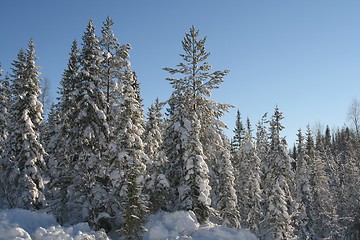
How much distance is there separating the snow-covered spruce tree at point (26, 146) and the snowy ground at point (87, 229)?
809 cm

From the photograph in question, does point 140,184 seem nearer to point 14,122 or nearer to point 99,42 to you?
point 99,42

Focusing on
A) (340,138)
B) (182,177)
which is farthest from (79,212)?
(340,138)

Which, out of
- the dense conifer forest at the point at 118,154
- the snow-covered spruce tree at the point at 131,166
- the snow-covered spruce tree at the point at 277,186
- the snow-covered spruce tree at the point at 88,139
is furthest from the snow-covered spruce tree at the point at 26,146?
the snow-covered spruce tree at the point at 277,186

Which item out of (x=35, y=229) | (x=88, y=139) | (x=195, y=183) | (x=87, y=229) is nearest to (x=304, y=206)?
(x=195, y=183)

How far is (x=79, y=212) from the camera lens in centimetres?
2525

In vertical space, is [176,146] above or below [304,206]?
above

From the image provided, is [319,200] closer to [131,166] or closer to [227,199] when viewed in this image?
[227,199]

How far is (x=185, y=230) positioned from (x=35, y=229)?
8.44m

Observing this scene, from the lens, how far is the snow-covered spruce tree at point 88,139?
23.5 meters

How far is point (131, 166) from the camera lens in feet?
74.0

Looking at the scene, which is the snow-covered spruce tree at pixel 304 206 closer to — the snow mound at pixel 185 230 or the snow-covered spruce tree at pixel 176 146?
the snow-covered spruce tree at pixel 176 146

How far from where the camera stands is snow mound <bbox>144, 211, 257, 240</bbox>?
1994 cm

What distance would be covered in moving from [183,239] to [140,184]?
4876 millimetres

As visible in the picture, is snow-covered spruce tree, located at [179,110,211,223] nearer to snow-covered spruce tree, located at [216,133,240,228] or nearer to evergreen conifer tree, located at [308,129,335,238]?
snow-covered spruce tree, located at [216,133,240,228]
